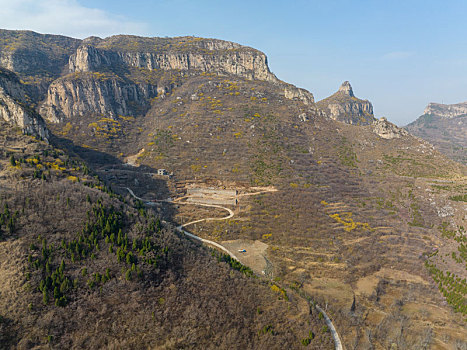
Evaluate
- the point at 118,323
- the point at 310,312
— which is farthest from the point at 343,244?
the point at 118,323

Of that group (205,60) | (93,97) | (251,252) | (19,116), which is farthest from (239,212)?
(205,60)

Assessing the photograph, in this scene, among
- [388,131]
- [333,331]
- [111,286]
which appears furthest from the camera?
[388,131]

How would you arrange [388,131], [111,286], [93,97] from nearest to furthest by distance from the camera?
[111,286]
[388,131]
[93,97]

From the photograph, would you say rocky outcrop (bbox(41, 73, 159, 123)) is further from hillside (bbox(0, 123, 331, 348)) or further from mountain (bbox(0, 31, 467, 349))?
hillside (bbox(0, 123, 331, 348))

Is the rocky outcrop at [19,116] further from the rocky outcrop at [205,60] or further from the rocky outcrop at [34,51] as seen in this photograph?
the rocky outcrop at [34,51]

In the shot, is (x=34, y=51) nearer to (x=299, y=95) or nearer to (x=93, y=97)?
(x=93, y=97)

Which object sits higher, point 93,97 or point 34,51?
point 34,51

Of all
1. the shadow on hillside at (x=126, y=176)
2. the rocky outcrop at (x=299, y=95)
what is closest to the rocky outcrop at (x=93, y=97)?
the shadow on hillside at (x=126, y=176)
